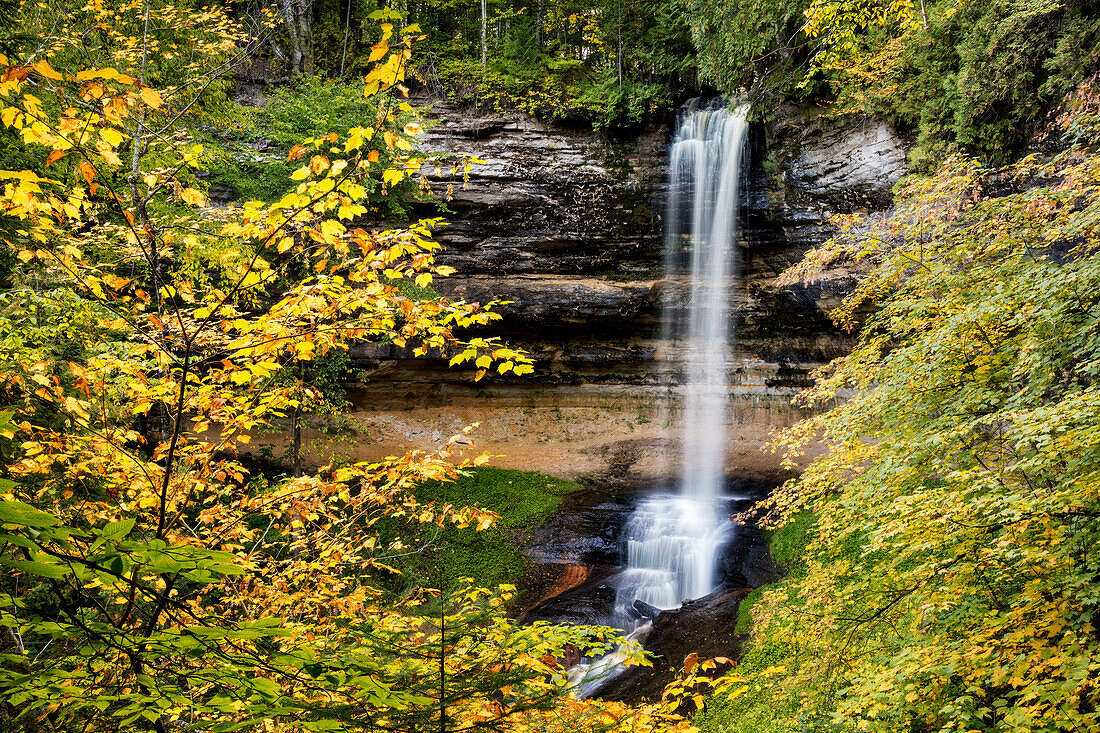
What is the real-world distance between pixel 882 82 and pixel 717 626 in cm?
1211

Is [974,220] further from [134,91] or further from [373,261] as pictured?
[134,91]

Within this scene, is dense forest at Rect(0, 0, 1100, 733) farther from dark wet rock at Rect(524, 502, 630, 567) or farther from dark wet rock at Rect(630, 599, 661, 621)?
dark wet rock at Rect(524, 502, 630, 567)

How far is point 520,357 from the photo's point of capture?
246cm

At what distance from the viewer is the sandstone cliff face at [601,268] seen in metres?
15.5

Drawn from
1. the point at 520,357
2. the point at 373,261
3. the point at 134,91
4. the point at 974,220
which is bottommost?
the point at 520,357

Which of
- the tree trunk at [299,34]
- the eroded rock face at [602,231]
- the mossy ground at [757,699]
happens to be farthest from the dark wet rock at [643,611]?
the tree trunk at [299,34]

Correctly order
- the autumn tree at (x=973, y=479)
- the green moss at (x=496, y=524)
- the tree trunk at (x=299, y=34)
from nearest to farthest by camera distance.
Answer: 1. the autumn tree at (x=973, y=479)
2. the green moss at (x=496, y=524)
3. the tree trunk at (x=299, y=34)

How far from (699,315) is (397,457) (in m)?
13.2

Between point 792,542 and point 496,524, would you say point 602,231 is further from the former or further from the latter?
point 792,542

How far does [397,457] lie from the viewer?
6105mm

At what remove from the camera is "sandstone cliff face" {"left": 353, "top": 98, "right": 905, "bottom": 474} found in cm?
1550

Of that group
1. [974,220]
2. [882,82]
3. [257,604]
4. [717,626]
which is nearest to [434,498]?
[717,626]

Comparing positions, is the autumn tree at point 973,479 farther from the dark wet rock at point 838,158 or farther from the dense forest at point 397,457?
the dark wet rock at point 838,158

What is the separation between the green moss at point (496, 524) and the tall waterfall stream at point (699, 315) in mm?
2472
